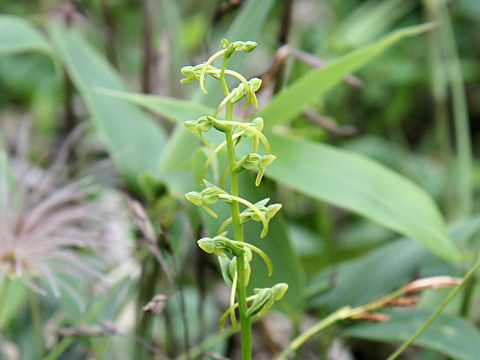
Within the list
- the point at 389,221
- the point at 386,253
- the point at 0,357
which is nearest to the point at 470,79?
the point at 386,253

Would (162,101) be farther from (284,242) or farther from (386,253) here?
(386,253)

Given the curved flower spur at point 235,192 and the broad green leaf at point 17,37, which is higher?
the broad green leaf at point 17,37

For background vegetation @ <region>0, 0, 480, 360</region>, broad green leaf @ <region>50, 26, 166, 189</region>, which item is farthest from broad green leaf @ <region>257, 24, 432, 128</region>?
broad green leaf @ <region>50, 26, 166, 189</region>

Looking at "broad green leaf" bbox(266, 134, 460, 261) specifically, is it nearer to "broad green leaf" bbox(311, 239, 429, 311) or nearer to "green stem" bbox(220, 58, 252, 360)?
"broad green leaf" bbox(311, 239, 429, 311)

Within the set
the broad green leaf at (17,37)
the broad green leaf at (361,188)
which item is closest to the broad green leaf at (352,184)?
the broad green leaf at (361,188)

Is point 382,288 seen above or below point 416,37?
below

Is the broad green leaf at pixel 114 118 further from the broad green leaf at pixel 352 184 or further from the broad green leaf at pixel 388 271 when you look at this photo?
the broad green leaf at pixel 388 271
